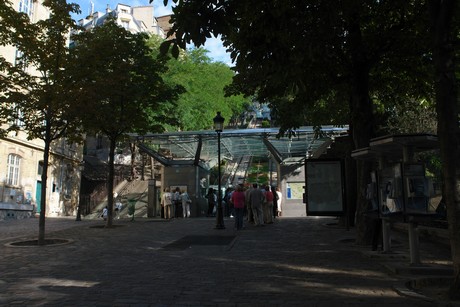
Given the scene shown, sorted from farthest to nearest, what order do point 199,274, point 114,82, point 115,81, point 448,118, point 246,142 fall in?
1. point 246,142
2. point 115,81
3. point 114,82
4. point 199,274
5. point 448,118

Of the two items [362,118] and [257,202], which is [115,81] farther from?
[362,118]

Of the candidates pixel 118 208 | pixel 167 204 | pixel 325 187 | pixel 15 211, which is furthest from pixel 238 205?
pixel 15 211

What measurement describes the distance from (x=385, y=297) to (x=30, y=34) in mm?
11926

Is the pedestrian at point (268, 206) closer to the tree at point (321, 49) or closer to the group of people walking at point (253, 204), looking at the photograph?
the group of people walking at point (253, 204)

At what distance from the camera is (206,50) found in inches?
1677

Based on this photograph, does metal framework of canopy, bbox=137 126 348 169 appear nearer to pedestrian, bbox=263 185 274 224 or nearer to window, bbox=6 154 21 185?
pedestrian, bbox=263 185 274 224

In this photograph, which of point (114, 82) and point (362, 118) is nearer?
point (362, 118)

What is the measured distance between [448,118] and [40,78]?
1148cm

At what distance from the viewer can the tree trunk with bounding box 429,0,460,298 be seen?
5.97m

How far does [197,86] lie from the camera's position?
38.6 meters

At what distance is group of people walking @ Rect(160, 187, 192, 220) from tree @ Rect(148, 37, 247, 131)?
10.2 metres

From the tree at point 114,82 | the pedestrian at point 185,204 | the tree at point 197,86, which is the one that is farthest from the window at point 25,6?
the pedestrian at point 185,204

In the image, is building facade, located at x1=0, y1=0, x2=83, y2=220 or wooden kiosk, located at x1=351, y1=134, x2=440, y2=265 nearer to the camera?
wooden kiosk, located at x1=351, y1=134, x2=440, y2=265

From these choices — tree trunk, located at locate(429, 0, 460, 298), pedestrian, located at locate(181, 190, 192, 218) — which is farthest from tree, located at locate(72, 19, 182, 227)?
tree trunk, located at locate(429, 0, 460, 298)
